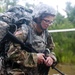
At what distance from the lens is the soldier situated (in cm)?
322

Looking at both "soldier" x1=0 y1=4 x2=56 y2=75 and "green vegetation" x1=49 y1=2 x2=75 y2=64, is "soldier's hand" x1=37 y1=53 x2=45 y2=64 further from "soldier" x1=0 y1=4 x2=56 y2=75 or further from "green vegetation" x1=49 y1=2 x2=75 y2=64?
"green vegetation" x1=49 y1=2 x2=75 y2=64

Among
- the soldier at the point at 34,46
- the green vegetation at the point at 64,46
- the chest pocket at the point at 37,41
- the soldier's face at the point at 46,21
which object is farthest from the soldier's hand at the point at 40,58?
the green vegetation at the point at 64,46

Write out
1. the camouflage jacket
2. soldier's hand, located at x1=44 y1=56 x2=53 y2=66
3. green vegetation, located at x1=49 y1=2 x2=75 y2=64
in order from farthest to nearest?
green vegetation, located at x1=49 y1=2 x2=75 y2=64
soldier's hand, located at x1=44 y1=56 x2=53 y2=66
the camouflage jacket

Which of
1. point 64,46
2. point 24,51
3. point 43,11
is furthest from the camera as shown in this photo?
point 64,46

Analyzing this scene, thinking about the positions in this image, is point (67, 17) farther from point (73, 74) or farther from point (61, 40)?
point (73, 74)

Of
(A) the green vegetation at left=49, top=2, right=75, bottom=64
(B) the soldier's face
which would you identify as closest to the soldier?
(B) the soldier's face

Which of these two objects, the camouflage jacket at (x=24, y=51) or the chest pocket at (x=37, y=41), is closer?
the camouflage jacket at (x=24, y=51)

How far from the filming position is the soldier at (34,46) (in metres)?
3.22

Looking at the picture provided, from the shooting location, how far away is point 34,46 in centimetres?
344

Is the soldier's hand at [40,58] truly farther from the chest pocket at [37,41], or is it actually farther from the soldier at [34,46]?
the chest pocket at [37,41]

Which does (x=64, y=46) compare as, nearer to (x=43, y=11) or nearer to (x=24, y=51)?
(x=43, y=11)

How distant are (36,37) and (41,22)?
0.17 metres

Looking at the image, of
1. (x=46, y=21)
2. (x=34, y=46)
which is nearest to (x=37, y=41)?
(x=34, y=46)

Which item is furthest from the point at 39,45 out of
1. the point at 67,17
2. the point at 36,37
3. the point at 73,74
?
the point at 67,17
